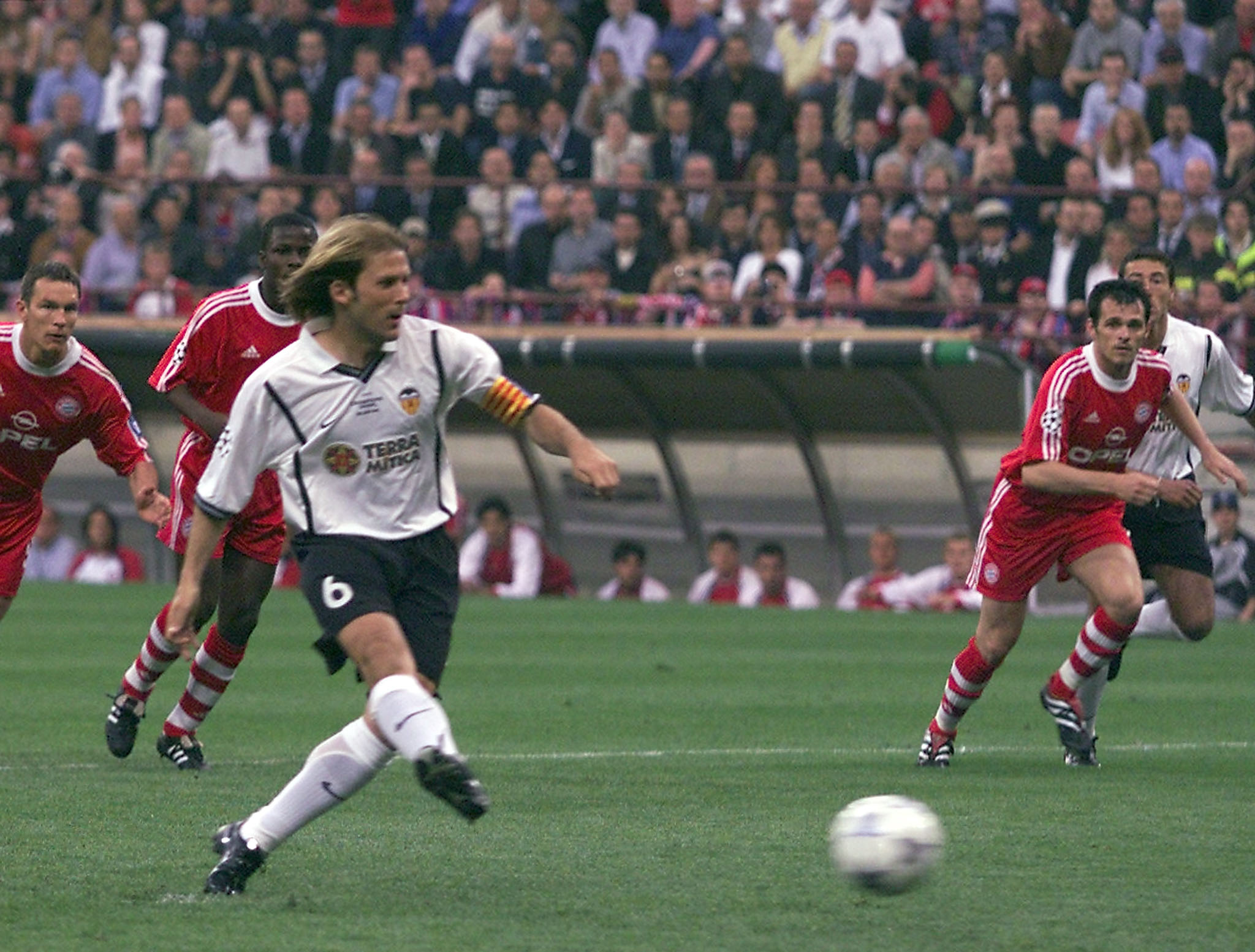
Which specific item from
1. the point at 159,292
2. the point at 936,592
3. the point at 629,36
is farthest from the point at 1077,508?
the point at 629,36

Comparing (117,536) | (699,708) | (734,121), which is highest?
(734,121)

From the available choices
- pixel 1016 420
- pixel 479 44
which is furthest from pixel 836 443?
pixel 479 44

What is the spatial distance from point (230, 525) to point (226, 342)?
28.3 inches

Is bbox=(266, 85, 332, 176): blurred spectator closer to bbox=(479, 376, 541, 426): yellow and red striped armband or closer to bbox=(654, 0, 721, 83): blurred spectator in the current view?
bbox=(654, 0, 721, 83): blurred spectator

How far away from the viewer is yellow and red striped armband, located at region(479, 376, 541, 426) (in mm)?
5918

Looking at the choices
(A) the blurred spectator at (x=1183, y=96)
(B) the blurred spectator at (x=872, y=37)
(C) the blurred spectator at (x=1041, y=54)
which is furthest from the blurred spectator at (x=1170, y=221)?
(B) the blurred spectator at (x=872, y=37)

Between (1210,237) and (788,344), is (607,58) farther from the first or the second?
(1210,237)

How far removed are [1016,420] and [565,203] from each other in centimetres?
430

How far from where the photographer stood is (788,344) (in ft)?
56.6

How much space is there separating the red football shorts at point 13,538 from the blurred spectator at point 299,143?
12.4m

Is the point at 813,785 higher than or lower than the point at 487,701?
higher

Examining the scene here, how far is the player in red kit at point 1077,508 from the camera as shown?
8.59 metres

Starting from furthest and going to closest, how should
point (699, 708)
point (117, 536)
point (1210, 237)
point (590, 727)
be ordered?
point (117, 536) < point (1210, 237) < point (699, 708) < point (590, 727)

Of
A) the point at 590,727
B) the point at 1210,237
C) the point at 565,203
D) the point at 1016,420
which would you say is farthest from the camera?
the point at 565,203
